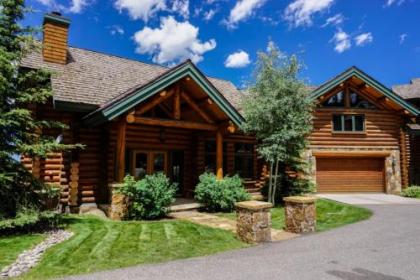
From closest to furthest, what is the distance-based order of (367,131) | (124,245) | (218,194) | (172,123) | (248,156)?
(124,245), (172,123), (218,194), (248,156), (367,131)

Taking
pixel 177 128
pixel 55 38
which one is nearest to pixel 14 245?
pixel 177 128

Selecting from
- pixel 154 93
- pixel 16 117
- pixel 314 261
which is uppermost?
pixel 154 93

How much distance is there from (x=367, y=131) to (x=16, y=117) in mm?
18397

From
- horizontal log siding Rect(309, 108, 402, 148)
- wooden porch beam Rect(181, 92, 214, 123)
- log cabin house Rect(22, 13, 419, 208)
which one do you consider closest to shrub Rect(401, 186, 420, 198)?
log cabin house Rect(22, 13, 419, 208)

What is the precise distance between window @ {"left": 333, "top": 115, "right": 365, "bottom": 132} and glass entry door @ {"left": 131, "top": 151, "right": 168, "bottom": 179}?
10814 millimetres

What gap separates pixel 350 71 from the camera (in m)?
18.5

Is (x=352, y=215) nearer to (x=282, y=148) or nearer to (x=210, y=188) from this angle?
(x=282, y=148)

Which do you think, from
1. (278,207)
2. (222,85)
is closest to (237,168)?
(278,207)

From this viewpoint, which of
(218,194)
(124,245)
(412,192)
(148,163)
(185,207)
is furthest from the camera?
(412,192)

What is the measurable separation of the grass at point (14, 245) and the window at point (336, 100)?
16786 millimetres

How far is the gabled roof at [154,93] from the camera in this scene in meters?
10.3

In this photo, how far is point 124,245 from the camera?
7199 millimetres

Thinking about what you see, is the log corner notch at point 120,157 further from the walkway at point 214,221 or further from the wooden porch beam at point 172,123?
the walkway at point 214,221

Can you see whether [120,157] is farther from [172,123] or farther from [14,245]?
[14,245]
